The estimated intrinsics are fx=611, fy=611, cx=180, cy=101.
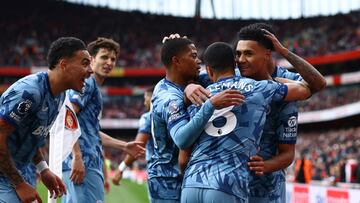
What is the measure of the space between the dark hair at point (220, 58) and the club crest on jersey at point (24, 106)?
131cm

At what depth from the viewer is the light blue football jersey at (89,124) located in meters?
6.25

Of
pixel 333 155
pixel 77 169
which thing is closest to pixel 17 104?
pixel 77 169

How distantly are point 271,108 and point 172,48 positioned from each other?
2.98ft

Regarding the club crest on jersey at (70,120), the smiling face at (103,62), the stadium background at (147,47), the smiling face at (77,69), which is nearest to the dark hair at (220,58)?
the smiling face at (77,69)

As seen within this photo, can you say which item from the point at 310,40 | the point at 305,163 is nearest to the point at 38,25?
the point at 310,40

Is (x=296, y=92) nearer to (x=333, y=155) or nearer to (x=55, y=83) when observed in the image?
Answer: (x=55, y=83)

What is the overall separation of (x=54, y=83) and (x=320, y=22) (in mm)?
46868

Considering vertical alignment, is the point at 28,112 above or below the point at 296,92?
below

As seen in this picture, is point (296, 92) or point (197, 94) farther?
point (296, 92)

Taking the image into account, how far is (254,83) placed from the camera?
165 inches

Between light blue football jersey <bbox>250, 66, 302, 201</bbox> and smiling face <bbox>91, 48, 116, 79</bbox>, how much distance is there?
8.09 ft

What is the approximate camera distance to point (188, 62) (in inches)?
185

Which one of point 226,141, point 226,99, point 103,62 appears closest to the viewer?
point 226,99

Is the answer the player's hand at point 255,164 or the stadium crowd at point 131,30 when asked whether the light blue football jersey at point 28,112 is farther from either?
the stadium crowd at point 131,30
